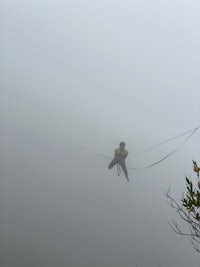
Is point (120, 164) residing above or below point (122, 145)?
below

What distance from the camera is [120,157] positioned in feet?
14.6

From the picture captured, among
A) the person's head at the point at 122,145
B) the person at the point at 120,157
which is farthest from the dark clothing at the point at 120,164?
the person's head at the point at 122,145

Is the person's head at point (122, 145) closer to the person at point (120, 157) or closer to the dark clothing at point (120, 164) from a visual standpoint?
the person at point (120, 157)

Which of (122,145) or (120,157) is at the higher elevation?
(122,145)

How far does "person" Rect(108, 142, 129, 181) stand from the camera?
442cm

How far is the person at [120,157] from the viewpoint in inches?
174

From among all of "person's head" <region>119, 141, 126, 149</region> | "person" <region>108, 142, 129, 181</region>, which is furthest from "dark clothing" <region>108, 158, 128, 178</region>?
"person's head" <region>119, 141, 126, 149</region>

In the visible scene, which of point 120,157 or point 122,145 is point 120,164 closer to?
point 120,157

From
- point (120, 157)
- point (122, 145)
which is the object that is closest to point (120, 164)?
point (120, 157)

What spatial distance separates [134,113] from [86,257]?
175 centimetres

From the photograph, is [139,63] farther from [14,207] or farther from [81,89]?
[14,207]

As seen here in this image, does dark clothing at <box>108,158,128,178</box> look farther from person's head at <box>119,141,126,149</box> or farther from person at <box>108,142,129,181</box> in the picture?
person's head at <box>119,141,126,149</box>

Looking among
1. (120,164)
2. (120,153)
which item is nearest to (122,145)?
(120,153)

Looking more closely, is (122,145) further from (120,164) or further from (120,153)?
(120,164)
